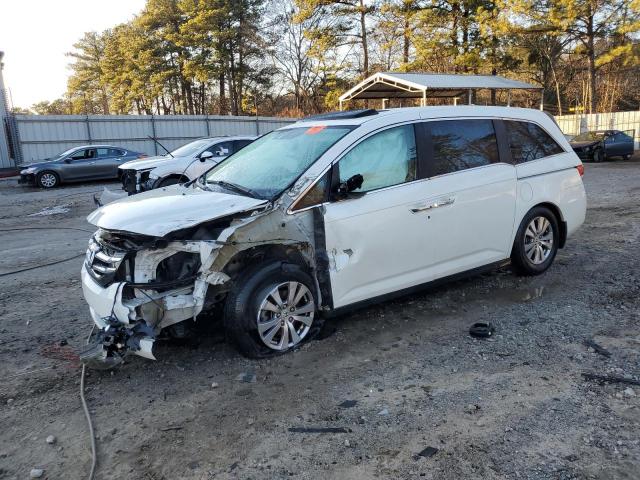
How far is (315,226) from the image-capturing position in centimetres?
394

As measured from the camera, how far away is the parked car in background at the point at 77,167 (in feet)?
55.8

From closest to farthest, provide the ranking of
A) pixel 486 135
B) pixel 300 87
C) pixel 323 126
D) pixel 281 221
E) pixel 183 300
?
pixel 183 300 < pixel 281 221 < pixel 323 126 < pixel 486 135 < pixel 300 87

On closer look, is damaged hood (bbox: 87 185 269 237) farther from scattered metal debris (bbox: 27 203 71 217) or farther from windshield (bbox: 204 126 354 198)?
scattered metal debris (bbox: 27 203 71 217)

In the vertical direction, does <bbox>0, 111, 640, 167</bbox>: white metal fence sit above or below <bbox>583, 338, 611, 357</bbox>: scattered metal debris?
above

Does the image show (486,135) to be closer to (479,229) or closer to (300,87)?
(479,229)

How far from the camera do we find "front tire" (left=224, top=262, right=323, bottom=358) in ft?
12.0

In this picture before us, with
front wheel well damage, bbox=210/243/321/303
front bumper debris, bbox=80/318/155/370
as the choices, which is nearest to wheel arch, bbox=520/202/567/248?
front wheel well damage, bbox=210/243/321/303

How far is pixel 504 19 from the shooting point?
1007 inches

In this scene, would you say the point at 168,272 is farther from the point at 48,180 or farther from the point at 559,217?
the point at 48,180

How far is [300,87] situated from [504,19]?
18.7 metres

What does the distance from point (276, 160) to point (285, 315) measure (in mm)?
1425

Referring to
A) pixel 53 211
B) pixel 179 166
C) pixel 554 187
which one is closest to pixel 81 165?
pixel 53 211

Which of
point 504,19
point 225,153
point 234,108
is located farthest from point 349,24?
point 225,153

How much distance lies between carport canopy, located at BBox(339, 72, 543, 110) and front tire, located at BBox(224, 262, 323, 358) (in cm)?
1670
